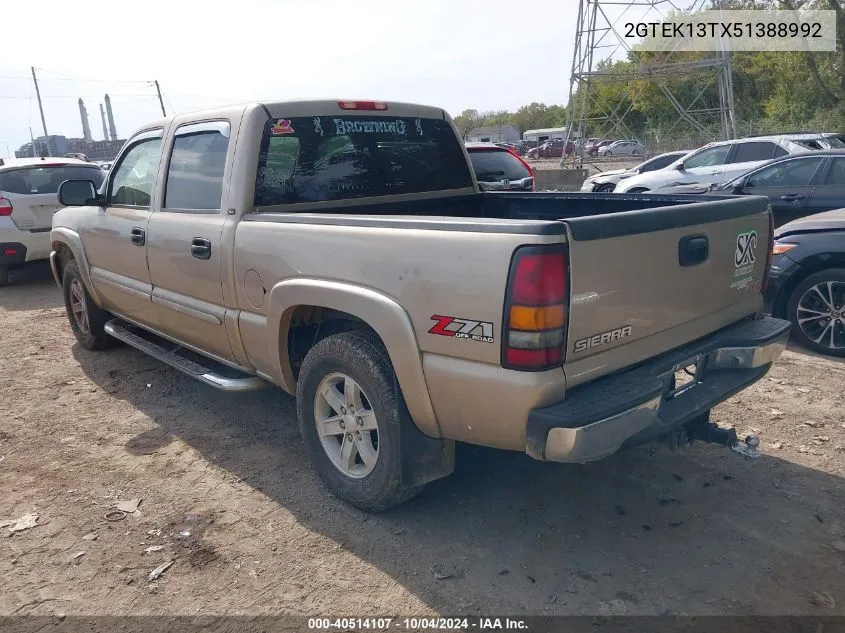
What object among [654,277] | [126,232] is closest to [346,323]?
[654,277]

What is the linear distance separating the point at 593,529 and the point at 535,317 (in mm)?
1291

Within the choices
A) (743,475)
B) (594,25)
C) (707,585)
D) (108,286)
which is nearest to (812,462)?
(743,475)

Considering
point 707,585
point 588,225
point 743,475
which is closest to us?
point 588,225

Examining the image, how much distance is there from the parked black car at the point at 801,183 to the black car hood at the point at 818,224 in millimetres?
1833

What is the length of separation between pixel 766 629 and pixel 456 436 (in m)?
1.34

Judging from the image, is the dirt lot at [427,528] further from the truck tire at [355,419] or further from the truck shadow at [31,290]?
the truck shadow at [31,290]

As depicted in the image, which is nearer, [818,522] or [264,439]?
[818,522]

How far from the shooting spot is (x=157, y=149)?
15.2 ft

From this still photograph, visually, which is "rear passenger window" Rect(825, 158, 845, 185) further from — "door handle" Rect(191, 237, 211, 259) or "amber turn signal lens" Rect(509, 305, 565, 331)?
"door handle" Rect(191, 237, 211, 259)

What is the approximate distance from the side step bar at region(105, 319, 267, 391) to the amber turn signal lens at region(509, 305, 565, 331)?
1.99 meters

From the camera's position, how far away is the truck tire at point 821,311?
5.37m

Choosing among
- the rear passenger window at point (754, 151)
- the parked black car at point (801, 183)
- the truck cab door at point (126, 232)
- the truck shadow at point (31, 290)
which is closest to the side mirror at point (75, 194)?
the truck cab door at point (126, 232)

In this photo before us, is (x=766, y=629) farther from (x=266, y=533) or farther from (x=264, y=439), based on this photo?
(x=264, y=439)

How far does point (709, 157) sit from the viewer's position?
12.7 meters
